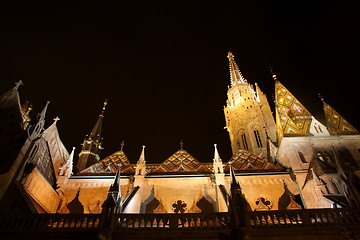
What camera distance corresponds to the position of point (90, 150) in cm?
2522

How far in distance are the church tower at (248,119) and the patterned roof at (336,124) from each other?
Result: 6992 millimetres

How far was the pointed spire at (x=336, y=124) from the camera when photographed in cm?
1768

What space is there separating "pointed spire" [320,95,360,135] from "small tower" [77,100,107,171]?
937 inches

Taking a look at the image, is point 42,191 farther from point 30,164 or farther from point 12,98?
point 12,98

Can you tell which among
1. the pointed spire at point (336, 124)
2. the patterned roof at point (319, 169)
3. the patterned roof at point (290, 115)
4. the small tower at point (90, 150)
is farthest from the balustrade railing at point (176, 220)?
the small tower at point (90, 150)

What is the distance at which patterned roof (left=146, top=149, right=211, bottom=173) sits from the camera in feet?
55.8

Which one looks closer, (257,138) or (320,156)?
(320,156)

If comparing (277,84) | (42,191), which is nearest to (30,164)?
(42,191)

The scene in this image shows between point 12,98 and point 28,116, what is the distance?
8.93 feet

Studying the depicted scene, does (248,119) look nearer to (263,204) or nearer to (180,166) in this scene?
(180,166)

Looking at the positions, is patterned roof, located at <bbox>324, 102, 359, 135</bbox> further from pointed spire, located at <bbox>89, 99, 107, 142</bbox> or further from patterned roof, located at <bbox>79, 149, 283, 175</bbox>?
pointed spire, located at <bbox>89, 99, 107, 142</bbox>

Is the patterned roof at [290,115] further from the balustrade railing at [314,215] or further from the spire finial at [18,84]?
the spire finial at [18,84]

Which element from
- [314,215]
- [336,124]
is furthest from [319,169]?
[336,124]

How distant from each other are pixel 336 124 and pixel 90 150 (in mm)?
24856
